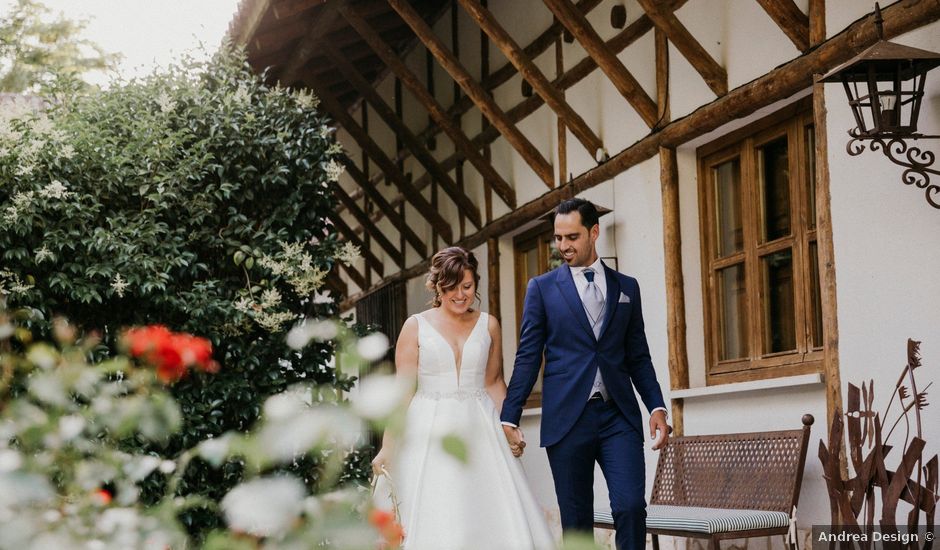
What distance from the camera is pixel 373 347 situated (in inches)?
51.9

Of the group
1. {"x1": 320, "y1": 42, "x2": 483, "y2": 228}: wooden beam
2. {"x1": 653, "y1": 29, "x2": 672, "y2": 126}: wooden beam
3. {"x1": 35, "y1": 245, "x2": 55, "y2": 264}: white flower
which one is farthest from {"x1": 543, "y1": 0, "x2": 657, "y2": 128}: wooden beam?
{"x1": 320, "y1": 42, "x2": 483, "y2": 228}: wooden beam

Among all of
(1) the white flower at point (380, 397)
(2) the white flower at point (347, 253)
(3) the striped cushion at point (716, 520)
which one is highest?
(2) the white flower at point (347, 253)

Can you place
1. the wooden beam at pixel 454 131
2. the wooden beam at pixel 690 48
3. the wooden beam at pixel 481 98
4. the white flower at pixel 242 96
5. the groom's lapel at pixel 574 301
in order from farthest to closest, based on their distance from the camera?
the wooden beam at pixel 454 131, the wooden beam at pixel 481 98, the white flower at pixel 242 96, the wooden beam at pixel 690 48, the groom's lapel at pixel 574 301

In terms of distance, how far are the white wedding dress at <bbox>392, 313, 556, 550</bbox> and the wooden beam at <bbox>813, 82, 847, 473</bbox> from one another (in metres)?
1.35

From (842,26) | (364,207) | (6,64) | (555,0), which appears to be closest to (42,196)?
(555,0)

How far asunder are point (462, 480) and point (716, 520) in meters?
1.07

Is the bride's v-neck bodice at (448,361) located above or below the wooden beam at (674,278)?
below

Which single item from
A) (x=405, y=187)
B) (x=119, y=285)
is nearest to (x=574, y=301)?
(x=119, y=285)

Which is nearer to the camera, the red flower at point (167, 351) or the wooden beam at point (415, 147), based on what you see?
the red flower at point (167, 351)

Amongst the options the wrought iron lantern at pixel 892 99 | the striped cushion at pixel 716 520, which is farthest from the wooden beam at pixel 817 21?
the striped cushion at pixel 716 520

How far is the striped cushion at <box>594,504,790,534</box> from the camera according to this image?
5.12 m

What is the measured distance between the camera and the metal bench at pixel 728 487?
5.23 metres

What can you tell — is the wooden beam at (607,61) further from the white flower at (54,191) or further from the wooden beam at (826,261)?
the white flower at (54,191)

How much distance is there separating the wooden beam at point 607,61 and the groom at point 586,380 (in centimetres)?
260
